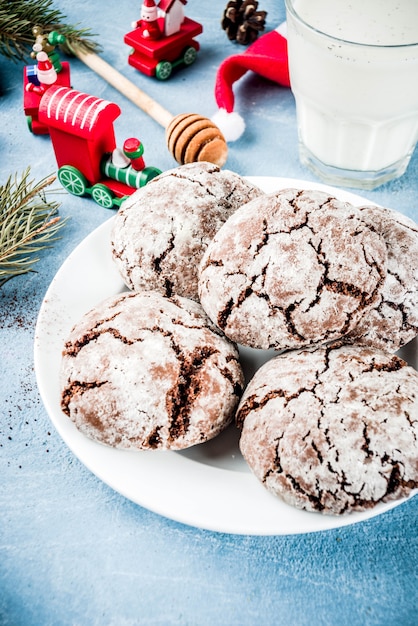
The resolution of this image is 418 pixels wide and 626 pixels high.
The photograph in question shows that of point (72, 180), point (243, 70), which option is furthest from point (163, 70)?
point (72, 180)

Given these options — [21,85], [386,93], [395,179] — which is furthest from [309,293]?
[21,85]

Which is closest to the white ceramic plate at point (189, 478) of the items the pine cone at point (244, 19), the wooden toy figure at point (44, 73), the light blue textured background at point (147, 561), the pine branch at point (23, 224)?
A: the light blue textured background at point (147, 561)

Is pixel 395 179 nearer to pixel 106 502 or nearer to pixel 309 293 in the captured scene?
pixel 309 293

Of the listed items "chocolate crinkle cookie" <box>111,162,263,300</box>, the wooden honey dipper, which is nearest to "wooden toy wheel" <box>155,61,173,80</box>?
the wooden honey dipper

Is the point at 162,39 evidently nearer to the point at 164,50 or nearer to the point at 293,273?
the point at 164,50

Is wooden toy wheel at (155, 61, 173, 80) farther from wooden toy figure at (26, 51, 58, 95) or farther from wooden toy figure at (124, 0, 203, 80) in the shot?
wooden toy figure at (26, 51, 58, 95)

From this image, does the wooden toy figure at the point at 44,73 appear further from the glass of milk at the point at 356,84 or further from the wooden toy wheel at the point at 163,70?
the glass of milk at the point at 356,84
